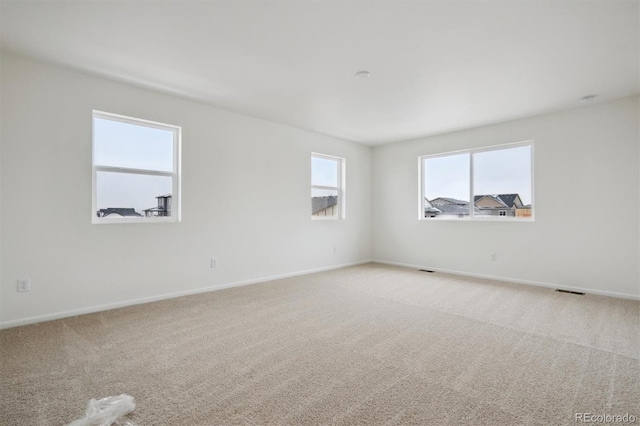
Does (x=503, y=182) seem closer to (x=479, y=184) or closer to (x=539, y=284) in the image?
(x=479, y=184)

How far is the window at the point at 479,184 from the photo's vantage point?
4.70 m

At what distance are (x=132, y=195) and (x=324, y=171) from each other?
3.23 meters

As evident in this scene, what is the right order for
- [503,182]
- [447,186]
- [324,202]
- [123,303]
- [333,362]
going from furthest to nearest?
[324,202]
[447,186]
[503,182]
[123,303]
[333,362]

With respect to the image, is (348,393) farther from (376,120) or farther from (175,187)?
(376,120)

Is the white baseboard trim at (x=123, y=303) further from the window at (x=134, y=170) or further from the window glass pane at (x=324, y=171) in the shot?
the window glass pane at (x=324, y=171)

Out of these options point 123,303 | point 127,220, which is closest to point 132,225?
point 127,220

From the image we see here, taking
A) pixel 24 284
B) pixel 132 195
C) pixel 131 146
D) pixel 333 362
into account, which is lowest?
pixel 333 362

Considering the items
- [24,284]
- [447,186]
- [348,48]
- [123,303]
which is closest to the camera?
[348,48]

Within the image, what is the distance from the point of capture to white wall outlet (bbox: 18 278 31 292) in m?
2.86

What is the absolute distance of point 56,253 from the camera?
3.04 meters

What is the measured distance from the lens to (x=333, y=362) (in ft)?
7.23

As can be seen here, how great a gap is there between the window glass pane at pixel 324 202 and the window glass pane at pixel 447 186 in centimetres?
171

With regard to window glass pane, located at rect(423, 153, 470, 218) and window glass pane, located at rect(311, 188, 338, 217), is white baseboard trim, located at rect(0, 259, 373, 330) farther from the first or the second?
window glass pane, located at rect(423, 153, 470, 218)

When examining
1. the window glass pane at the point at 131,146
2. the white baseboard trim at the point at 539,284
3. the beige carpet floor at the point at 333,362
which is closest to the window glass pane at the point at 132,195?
the window glass pane at the point at 131,146
